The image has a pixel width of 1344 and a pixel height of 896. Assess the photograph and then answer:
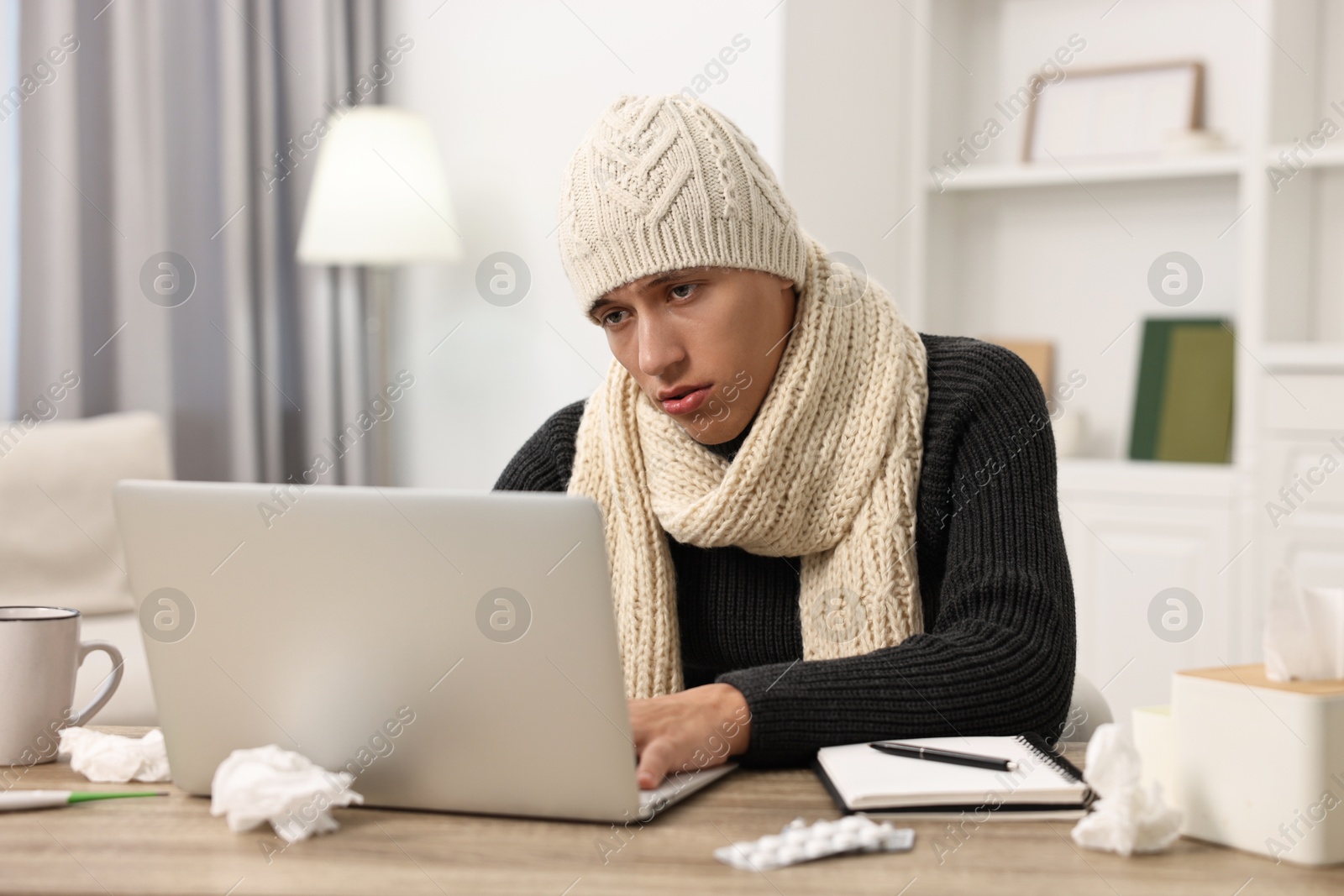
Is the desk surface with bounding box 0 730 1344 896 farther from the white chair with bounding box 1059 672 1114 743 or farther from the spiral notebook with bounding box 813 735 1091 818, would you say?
the white chair with bounding box 1059 672 1114 743

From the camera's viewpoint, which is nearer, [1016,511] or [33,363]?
[1016,511]

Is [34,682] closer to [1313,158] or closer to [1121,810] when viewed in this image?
[1121,810]

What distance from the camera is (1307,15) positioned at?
105 inches

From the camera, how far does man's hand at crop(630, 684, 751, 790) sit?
2.79 feet

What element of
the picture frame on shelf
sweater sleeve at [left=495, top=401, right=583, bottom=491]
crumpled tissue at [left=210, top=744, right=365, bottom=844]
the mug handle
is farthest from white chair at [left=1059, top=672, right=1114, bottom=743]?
the picture frame on shelf

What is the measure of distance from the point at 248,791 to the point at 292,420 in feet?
8.33

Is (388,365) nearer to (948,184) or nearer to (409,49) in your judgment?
(409,49)

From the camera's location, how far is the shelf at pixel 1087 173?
2674 mm

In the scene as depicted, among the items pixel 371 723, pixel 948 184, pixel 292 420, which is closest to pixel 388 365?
pixel 292 420

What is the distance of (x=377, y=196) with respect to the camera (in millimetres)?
2840

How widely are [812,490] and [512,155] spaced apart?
79.4 inches

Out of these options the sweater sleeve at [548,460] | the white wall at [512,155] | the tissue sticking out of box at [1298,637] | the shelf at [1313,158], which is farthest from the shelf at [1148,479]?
the tissue sticking out of box at [1298,637]

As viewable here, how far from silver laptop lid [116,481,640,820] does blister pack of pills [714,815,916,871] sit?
86 mm

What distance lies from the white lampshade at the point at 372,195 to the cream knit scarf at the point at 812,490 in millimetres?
1615
